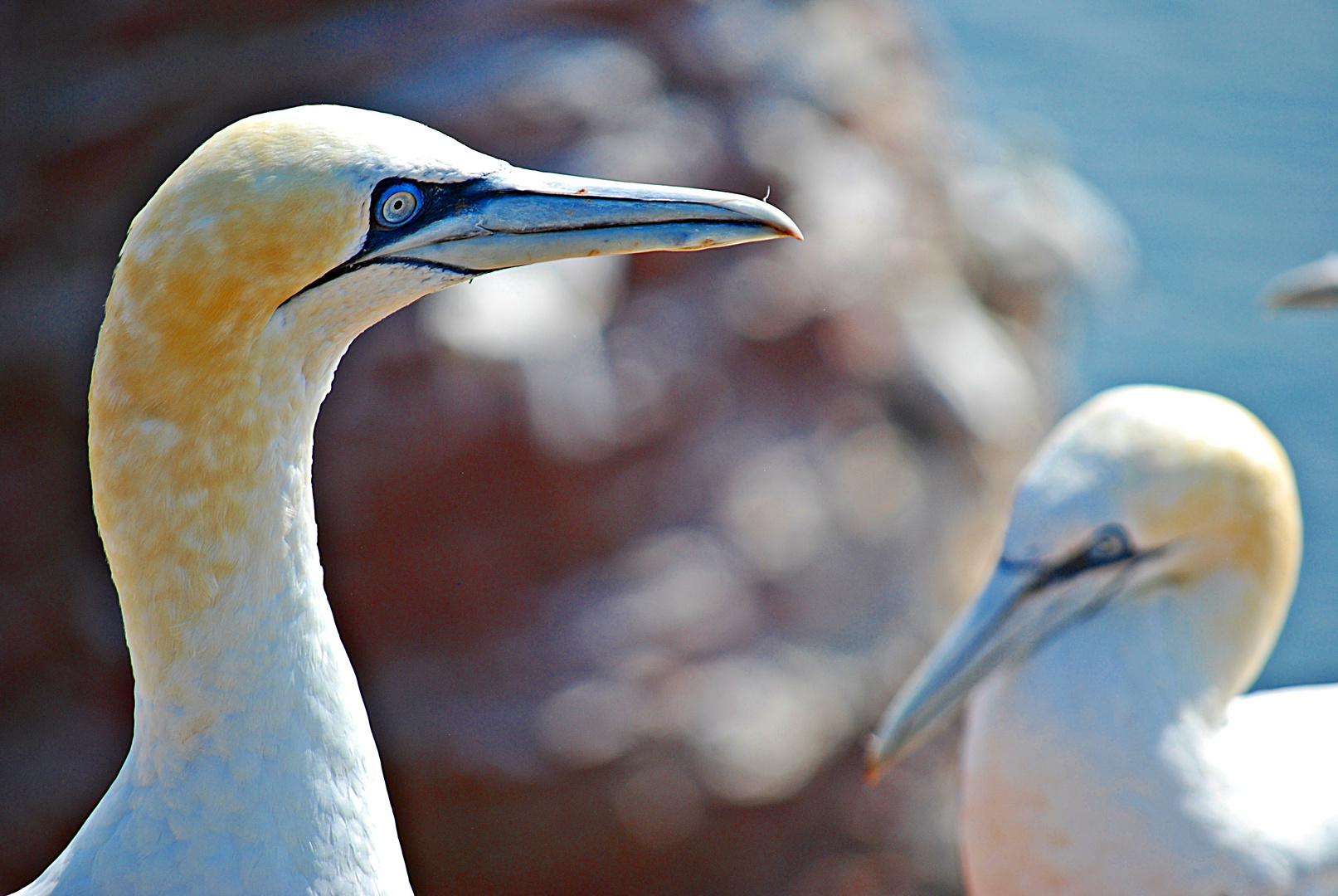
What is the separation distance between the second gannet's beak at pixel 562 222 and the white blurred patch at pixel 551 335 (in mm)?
3413

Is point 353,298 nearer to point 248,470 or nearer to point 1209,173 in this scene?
point 248,470

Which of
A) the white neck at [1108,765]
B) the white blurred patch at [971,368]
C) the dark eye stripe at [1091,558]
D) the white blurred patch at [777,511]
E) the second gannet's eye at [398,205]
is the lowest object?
the white blurred patch at [777,511]

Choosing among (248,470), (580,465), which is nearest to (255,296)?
(248,470)

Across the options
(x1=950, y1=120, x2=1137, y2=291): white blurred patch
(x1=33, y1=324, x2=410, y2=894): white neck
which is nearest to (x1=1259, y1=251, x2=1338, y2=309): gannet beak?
(x1=33, y1=324, x2=410, y2=894): white neck

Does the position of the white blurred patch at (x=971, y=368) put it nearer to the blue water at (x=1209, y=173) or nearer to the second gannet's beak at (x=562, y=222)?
the blue water at (x=1209, y=173)

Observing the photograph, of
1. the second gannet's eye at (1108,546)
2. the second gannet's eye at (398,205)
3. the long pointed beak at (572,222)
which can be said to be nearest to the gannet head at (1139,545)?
the second gannet's eye at (1108,546)

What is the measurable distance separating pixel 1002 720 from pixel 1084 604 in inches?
11.2

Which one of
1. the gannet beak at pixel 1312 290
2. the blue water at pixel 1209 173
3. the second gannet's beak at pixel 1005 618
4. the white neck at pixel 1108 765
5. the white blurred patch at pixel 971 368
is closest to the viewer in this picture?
the white neck at pixel 1108 765

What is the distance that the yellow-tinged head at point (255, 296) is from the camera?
1.61 m

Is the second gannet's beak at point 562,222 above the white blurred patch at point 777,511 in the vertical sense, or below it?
above

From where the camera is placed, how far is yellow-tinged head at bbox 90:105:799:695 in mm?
1605

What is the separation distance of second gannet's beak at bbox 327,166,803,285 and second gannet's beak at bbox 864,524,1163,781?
1.16m

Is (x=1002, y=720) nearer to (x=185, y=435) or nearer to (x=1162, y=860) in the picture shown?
(x=1162, y=860)

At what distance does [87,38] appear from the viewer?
564 centimetres
